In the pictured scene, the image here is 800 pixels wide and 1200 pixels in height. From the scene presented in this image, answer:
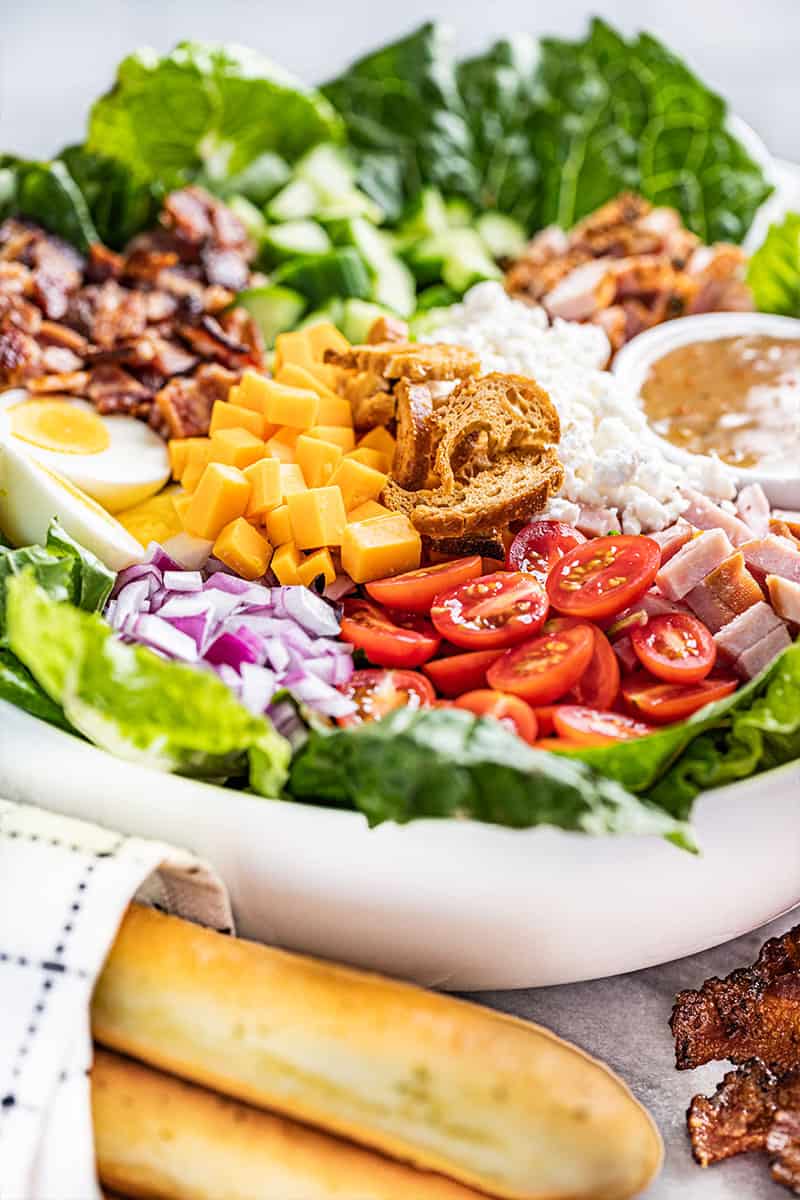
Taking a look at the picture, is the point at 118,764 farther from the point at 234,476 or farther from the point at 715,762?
the point at 715,762

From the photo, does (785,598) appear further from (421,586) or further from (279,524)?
(279,524)

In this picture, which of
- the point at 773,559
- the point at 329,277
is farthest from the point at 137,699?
the point at 329,277

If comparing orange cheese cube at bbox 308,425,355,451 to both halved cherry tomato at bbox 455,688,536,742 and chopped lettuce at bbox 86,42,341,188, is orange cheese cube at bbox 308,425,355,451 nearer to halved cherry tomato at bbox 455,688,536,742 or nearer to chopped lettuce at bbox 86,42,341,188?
halved cherry tomato at bbox 455,688,536,742

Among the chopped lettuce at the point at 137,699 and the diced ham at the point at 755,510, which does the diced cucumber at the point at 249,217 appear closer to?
the diced ham at the point at 755,510

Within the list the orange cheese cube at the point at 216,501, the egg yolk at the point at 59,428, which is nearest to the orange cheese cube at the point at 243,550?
the orange cheese cube at the point at 216,501

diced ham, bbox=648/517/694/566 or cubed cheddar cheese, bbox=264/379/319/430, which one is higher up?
cubed cheddar cheese, bbox=264/379/319/430

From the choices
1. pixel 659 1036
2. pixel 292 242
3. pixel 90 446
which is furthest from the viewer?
pixel 292 242

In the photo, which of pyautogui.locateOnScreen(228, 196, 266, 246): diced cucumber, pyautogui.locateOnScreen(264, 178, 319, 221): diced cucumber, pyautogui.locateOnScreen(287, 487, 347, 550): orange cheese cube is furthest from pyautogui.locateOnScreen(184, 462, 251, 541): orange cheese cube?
pyautogui.locateOnScreen(264, 178, 319, 221): diced cucumber
